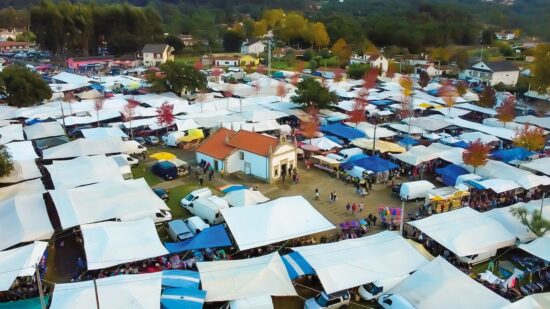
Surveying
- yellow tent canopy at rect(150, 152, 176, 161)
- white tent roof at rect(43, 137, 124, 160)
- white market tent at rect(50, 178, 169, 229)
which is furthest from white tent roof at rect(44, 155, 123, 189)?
yellow tent canopy at rect(150, 152, 176, 161)

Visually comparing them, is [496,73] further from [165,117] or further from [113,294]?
[113,294]

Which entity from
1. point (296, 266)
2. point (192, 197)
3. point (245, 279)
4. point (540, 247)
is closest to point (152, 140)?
point (192, 197)

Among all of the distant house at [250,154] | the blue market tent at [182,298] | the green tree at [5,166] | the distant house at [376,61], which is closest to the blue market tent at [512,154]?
the distant house at [250,154]

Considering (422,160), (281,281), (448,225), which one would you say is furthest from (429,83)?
(281,281)

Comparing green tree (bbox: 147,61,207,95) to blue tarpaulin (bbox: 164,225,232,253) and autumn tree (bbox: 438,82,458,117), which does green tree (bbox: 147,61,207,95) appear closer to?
autumn tree (bbox: 438,82,458,117)

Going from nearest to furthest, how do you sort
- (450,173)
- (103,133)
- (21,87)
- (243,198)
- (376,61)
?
(243,198), (450,173), (103,133), (21,87), (376,61)

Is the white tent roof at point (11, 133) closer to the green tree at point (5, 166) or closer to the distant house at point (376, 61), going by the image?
the green tree at point (5, 166)
